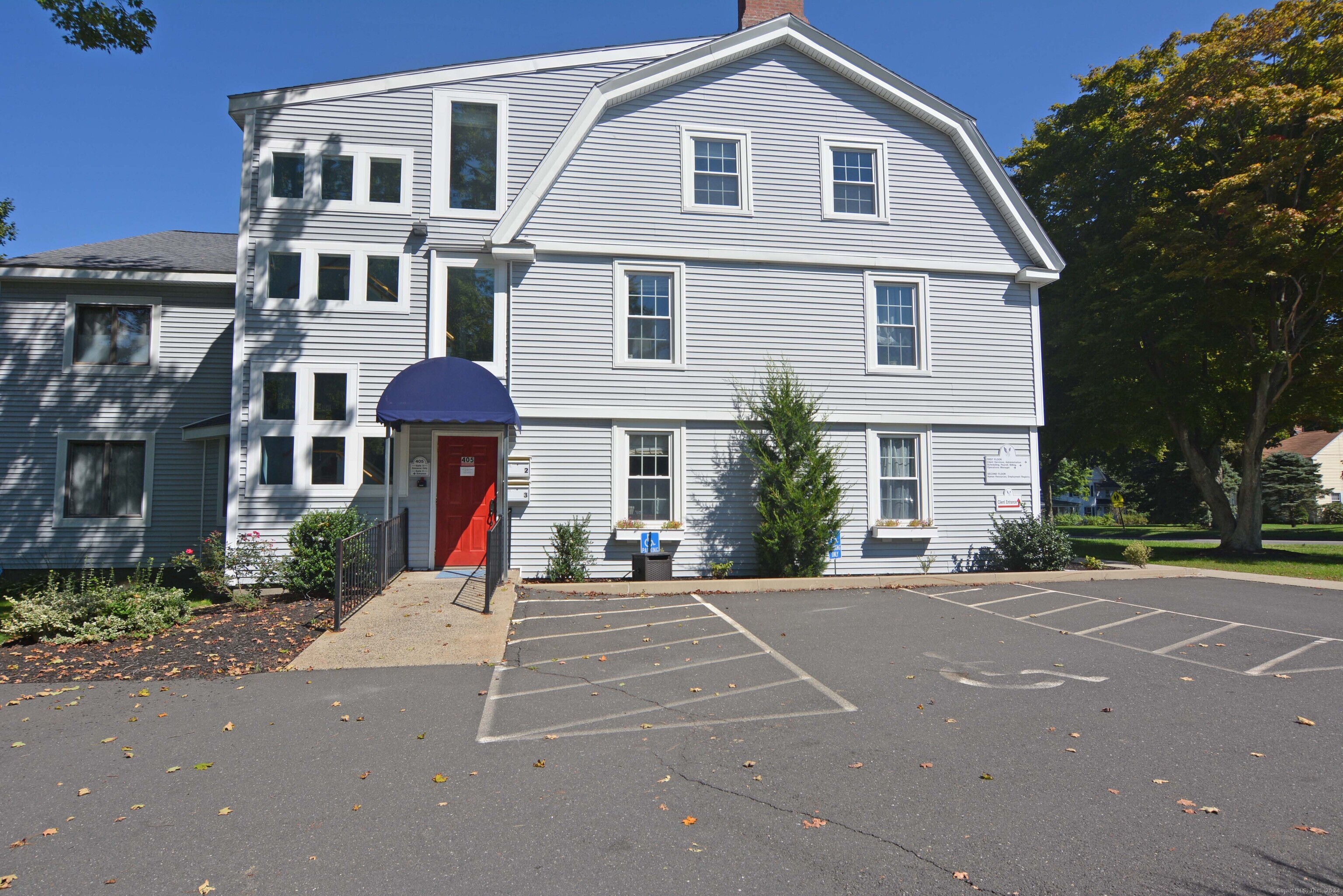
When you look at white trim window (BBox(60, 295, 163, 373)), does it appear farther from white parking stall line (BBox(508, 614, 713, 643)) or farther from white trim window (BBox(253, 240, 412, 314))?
white parking stall line (BBox(508, 614, 713, 643))

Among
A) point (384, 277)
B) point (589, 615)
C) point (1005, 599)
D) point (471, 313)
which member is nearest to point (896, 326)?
point (1005, 599)

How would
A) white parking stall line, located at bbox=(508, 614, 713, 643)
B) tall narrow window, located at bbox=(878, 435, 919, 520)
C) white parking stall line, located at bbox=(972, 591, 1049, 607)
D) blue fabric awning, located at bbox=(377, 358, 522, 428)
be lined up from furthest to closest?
tall narrow window, located at bbox=(878, 435, 919, 520), blue fabric awning, located at bbox=(377, 358, 522, 428), white parking stall line, located at bbox=(972, 591, 1049, 607), white parking stall line, located at bbox=(508, 614, 713, 643)

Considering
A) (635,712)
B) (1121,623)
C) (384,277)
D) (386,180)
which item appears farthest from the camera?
(386,180)

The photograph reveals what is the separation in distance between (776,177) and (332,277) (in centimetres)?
856

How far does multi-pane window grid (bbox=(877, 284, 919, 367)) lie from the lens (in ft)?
50.0

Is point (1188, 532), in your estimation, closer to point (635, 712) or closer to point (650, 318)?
point (650, 318)

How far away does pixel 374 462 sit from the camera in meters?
13.5

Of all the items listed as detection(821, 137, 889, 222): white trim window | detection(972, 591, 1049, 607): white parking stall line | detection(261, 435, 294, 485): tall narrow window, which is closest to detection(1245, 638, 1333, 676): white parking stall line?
detection(972, 591, 1049, 607): white parking stall line

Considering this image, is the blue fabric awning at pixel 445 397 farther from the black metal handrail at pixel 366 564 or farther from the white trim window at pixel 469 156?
the white trim window at pixel 469 156

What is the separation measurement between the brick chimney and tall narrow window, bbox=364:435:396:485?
1127 centimetres

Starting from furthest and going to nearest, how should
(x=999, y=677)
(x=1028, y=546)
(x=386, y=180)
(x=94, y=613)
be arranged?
(x=1028, y=546) → (x=386, y=180) → (x=94, y=613) → (x=999, y=677)

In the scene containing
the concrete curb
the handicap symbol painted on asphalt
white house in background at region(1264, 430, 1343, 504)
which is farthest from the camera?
white house in background at region(1264, 430, 1343, 504)

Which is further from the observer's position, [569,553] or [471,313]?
[471,313]

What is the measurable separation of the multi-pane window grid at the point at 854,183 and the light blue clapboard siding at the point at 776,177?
0.34 m
